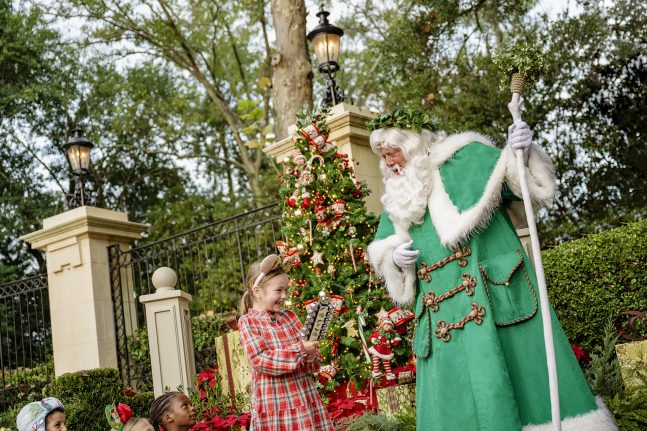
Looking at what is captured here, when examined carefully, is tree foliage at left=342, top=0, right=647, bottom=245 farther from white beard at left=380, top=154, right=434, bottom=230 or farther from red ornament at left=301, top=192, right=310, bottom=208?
white beard at left=380, top=154, right=434, bottom=230

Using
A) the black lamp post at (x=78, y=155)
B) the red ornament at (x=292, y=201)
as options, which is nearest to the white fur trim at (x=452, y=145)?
the red ornament at (x=292, y=201)

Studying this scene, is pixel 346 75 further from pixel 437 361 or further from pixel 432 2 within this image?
pixel 437 361

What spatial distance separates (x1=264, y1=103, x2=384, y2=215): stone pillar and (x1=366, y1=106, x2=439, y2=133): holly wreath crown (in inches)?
128

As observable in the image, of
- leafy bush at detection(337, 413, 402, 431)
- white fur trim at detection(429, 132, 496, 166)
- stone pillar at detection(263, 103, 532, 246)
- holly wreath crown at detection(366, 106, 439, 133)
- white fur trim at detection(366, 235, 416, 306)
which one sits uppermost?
stone pillar at detection(263, 103, 532, 246)

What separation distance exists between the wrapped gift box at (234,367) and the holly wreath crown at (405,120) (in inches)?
126

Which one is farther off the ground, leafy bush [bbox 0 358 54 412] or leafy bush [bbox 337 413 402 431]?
leafy bush [bbox 0 358 54 412]

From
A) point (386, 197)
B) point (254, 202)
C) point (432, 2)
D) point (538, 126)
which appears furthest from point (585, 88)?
point (386, 197)

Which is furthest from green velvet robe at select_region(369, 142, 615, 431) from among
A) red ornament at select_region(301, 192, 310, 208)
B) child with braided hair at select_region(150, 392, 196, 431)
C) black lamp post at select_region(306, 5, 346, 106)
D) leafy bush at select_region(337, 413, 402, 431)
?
black lamp post at select_region(306, 5, 346, 106)

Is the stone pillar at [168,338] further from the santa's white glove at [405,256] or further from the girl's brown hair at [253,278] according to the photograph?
the santa's white glove at [405,256]

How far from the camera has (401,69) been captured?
492 inches

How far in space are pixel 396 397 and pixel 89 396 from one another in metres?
3.30

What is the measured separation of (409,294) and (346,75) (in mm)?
18009

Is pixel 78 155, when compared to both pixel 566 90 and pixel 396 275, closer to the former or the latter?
pixel 396 275

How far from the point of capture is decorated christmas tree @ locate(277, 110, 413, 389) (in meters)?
5.58
